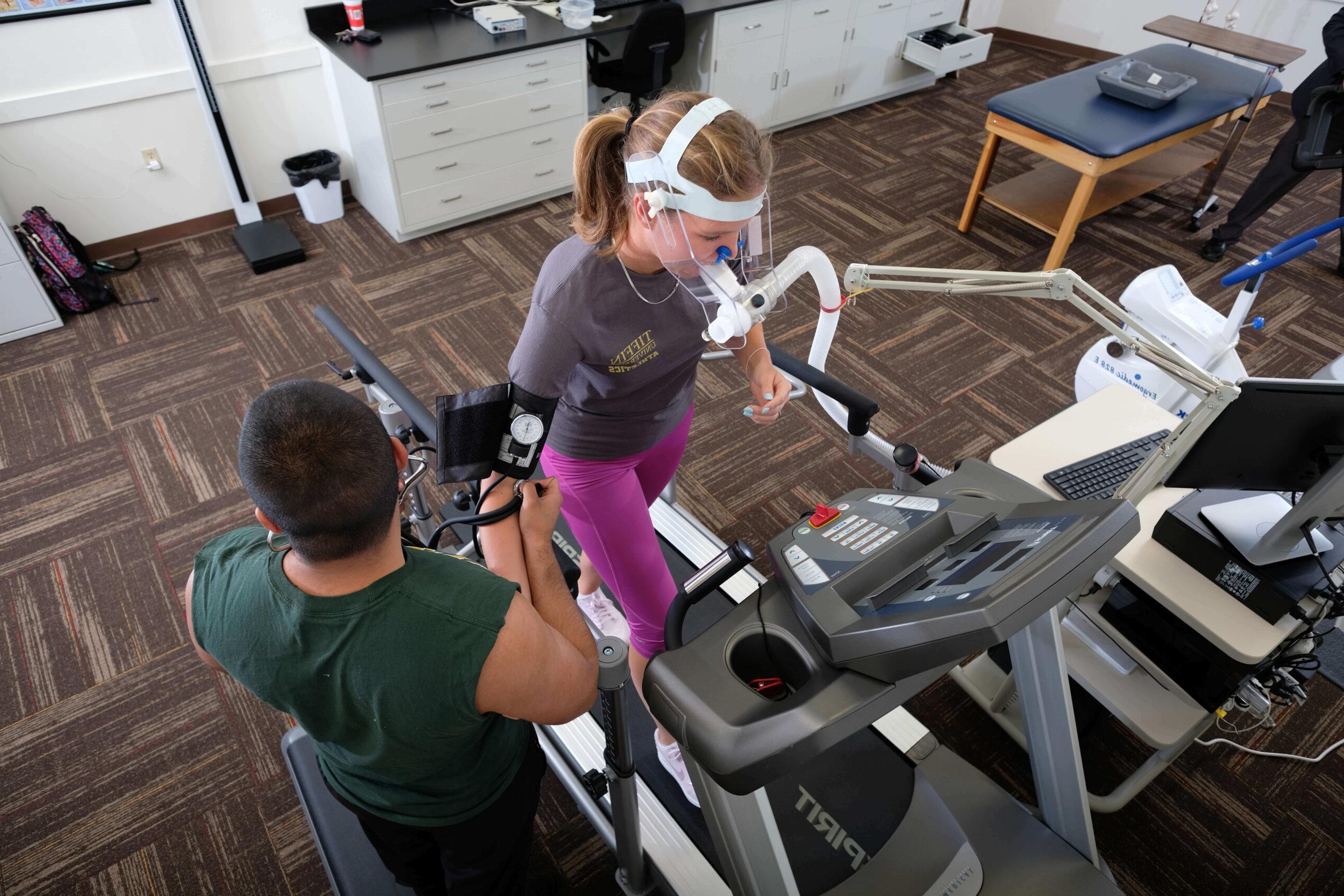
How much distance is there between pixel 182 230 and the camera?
394 centimetres

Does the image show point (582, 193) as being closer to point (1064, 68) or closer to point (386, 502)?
point (386, 502)

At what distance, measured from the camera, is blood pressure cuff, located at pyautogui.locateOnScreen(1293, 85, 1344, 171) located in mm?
3484

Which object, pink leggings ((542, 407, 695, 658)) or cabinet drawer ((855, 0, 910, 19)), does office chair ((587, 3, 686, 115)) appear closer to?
cabinet drawer ((855, 0, 910, 19))

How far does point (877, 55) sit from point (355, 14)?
10.4 ft

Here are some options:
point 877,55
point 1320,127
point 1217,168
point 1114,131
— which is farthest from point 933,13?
point 1320,127

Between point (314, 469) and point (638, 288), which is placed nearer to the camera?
point (314, 469)

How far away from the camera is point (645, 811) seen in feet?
6.22

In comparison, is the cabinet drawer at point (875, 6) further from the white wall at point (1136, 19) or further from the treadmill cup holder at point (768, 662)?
the treadmill cup holder at point (768, 662)

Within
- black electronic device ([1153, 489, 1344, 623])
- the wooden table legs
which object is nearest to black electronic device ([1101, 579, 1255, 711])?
black electronic device ([1153, 489, 1344, 623])

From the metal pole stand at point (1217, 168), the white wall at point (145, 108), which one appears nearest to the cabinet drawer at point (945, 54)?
the metal pole stand at point (1217, 168)

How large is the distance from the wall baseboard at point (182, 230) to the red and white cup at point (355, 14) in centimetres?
83

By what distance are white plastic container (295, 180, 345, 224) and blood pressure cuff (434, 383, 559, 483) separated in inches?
127

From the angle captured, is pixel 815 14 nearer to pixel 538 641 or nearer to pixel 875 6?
pixel 875 6

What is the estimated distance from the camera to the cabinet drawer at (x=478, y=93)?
3.53 m
